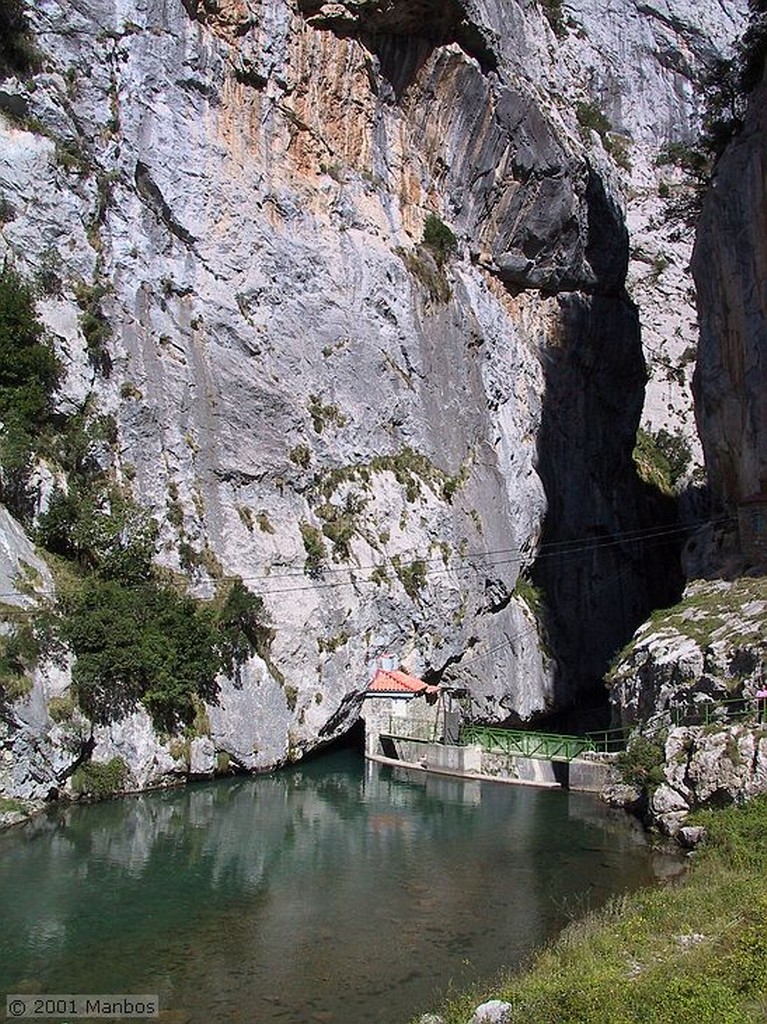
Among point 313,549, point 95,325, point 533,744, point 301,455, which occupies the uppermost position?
point 95,325

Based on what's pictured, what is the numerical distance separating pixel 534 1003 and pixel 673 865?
10.1 meters

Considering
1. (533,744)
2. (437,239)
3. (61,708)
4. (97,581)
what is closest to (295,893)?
(61,708)

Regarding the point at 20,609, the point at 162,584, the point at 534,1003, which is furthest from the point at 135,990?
the point at 162,584

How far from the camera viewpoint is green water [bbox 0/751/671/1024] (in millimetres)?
11930

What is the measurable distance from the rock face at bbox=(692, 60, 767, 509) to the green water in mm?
13294

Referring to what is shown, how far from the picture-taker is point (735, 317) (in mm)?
31703

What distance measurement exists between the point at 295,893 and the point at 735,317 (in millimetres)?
24637

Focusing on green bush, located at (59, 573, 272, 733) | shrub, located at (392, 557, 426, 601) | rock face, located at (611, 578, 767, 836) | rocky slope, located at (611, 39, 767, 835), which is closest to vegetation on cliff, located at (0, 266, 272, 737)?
green bush, located at (59, 573, 272, 733)

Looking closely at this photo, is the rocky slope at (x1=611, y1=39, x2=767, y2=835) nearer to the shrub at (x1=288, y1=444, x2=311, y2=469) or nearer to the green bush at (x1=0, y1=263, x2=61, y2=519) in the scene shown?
the shrub at (x1=288, y1=444, x2=311, y2=469)

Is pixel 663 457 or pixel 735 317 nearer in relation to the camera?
pixel 735 317

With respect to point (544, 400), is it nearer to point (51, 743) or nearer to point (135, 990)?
point (51, 743)

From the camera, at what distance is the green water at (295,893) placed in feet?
39.1

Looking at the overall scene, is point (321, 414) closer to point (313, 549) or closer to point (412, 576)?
point (313, 549)

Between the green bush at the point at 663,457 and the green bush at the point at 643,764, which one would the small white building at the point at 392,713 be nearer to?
the green bush at the point at 643,764
